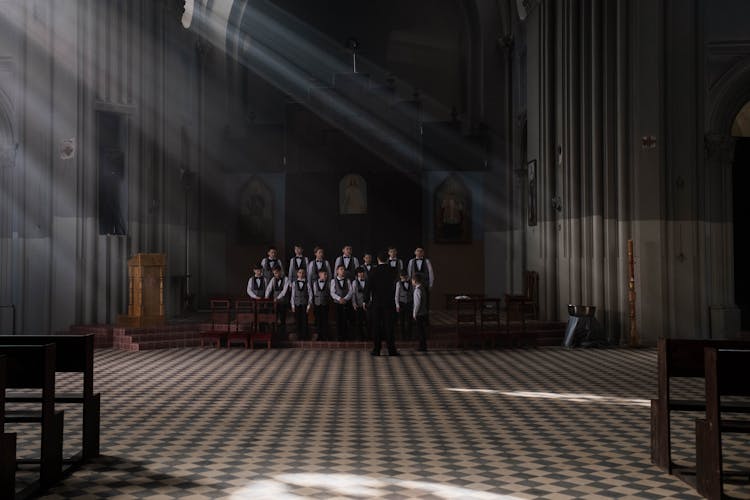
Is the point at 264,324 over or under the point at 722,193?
under

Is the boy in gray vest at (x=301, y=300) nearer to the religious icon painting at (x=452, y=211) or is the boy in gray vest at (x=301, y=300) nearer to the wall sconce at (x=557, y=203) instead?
the wall sconce at (x=557, y=203)

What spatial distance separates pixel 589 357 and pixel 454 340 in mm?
2954

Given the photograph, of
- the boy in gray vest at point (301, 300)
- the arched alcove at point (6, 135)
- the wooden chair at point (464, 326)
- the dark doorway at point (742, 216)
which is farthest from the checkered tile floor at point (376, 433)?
the arched alcove at point (6, 135)

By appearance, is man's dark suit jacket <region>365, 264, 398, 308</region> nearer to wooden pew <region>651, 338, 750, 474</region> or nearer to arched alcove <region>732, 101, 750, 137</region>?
wooden pew <region>651, 338, 750, 474</region>

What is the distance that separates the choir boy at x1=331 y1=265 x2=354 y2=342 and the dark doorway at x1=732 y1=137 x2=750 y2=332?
7892 millimetres

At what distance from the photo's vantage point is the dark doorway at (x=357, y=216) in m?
26.4

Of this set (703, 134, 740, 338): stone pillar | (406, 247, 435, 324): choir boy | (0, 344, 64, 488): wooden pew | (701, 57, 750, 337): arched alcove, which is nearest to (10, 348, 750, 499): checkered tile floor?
(0, 344, 64, 488): wooden pew

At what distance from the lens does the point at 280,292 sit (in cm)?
1734

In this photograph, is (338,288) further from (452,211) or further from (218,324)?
(452,211)

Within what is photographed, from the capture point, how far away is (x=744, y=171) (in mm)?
17688

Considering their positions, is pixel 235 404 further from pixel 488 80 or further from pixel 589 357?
pixel 488 80

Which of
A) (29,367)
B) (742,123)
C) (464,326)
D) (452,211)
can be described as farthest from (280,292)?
(29,367)

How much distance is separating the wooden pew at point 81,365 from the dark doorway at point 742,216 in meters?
14.4

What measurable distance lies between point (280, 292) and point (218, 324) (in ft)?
4.85
